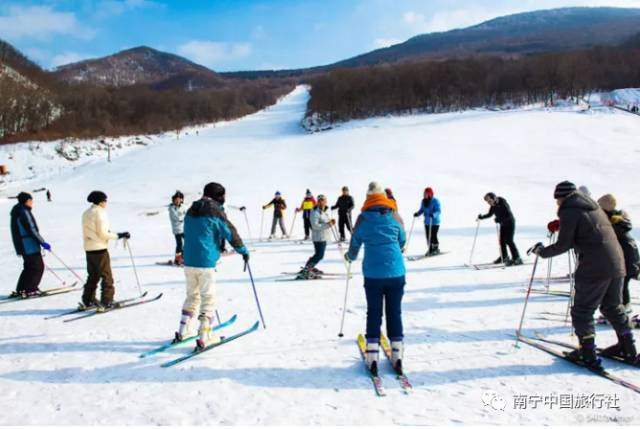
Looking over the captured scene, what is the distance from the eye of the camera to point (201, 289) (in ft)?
15.1

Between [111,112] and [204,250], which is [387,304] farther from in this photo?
[111,112]

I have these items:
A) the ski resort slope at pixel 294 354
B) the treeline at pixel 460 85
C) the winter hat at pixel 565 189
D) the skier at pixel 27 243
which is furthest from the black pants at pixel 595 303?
the treeline at pixel 460 85

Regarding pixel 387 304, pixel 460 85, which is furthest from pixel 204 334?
pixel 460 85

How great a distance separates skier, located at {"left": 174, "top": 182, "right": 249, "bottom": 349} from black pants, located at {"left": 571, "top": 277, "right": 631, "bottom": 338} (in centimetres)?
368

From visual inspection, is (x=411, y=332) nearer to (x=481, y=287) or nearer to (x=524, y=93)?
(x=481, y=287)

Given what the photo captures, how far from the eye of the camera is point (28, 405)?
3.54m

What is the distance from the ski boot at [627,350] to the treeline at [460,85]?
65.8m

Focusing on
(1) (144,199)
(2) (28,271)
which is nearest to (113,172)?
(1) (144,199)

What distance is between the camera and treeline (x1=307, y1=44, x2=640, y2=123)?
65.2 meters

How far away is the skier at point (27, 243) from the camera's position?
6742 mm

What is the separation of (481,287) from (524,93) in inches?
2829

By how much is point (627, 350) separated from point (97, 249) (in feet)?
22.5

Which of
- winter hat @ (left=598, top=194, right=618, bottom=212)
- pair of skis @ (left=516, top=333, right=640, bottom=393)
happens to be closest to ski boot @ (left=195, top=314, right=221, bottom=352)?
pair of skis @ (left=516, top=333, right=640, bottom=393)

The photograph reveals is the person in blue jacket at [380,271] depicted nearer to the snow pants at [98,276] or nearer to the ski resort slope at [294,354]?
the ski resort slope at [294,354]
